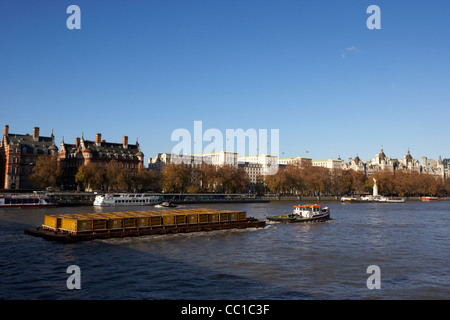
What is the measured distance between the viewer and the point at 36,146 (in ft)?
509

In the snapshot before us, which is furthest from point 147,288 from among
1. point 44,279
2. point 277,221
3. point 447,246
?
point 277,221

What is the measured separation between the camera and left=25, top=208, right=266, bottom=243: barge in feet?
150

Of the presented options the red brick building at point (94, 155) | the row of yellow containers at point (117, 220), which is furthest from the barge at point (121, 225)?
the red brick building at point (94, 155)

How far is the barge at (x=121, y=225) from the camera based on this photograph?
4569 cm

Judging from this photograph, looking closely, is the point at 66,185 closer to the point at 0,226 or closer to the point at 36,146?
the point at 36,146

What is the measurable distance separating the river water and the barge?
1.30 metres

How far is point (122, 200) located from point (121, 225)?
64.6 meters

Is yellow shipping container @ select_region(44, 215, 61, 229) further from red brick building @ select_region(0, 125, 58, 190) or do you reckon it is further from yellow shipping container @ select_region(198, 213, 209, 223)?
red brick building @ select_region(0, 125, 58, 190)

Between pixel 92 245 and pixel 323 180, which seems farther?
pixel 323 180

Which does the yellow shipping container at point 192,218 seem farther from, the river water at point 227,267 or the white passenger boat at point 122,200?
the white passenger boat at point 122,200

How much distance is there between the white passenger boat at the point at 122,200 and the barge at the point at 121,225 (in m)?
53.3

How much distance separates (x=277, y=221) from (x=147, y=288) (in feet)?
154

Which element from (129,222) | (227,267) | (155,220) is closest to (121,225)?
(129,222)
